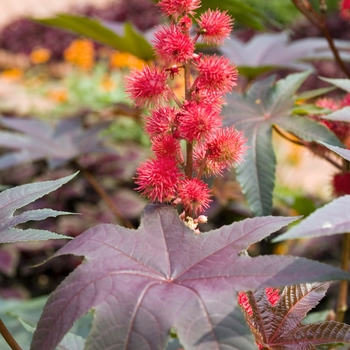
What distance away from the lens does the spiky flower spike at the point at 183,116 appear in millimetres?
630

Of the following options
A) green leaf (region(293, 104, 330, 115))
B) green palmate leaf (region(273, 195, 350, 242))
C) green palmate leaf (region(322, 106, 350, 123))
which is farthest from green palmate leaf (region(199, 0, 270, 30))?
green palmate leaf (region(273, 195, 350, 242))

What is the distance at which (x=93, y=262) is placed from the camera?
0.60 metres

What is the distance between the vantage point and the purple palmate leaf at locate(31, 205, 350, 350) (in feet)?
1.72

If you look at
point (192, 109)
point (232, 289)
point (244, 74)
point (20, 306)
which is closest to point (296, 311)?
point (232, 289)

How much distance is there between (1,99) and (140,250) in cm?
371

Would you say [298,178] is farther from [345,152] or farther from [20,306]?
[345,152]

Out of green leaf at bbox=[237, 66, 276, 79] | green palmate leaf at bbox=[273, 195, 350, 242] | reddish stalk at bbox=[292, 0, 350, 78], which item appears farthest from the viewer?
green leaf at bbox=[237, 66, 276, 79]

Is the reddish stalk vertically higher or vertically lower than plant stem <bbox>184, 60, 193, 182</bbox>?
higher

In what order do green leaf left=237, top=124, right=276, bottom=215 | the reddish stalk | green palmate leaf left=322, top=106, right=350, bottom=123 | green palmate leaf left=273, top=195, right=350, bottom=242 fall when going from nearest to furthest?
green palmate leaf left=273, top=195, right=350, bottom=242 → green palmate leaf left=322, top=106, right=350, bottom=123 → green leaf left=237, top=124, right=276, bottom=215 → the reddish stalk

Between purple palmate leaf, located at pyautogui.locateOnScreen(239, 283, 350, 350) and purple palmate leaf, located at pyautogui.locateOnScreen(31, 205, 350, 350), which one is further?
purple palmate leaf, located at pyautogui.locateOnScreen(239, 283, 350, 350)

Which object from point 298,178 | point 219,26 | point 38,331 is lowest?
point 298,178

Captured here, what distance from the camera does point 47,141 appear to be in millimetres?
1765

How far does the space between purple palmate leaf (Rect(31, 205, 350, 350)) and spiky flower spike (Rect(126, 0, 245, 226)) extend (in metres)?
0.04

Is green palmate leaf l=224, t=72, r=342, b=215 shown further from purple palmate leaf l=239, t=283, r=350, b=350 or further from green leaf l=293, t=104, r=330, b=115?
purple palmate leaf l=239, t=283, r=350, b=350
